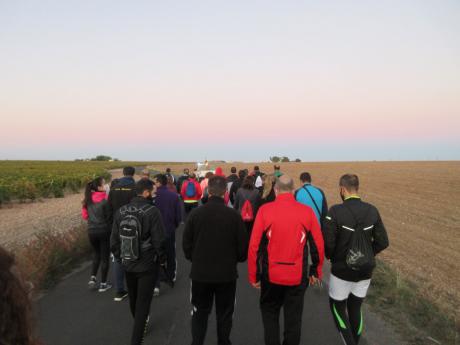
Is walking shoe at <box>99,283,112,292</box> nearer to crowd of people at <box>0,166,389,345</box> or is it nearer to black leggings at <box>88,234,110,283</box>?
black leggings at <box>88,234,110,283</box>

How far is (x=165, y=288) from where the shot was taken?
6.48 m

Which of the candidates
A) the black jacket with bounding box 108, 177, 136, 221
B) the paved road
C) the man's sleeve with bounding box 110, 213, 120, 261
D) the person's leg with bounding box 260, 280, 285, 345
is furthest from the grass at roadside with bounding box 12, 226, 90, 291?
the person's leg with bounding box 260, 280, 285, 345

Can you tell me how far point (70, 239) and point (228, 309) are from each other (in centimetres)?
591

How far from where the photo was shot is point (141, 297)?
14.0 feet

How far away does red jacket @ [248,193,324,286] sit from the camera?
12.2 feet

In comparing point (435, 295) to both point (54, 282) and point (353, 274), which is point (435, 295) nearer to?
point (353, 274)

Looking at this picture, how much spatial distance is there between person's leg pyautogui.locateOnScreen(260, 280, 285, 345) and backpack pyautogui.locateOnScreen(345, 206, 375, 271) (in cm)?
77

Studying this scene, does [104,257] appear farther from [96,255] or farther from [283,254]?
[283,254]

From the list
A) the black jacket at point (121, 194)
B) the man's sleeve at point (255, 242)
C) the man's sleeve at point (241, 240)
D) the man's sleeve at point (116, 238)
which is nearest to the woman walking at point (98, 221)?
the black jacket at point (121, 194)

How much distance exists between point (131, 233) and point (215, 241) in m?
1.01

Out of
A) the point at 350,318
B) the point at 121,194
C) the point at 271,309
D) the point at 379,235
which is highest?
the point at 121,194

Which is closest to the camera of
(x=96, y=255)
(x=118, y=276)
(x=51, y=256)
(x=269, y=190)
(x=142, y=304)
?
(x=142, y=304)

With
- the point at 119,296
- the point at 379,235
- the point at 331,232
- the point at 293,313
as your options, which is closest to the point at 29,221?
the point at 119,296

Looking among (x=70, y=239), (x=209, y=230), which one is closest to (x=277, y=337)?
(x=209, y=230)
